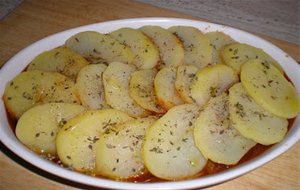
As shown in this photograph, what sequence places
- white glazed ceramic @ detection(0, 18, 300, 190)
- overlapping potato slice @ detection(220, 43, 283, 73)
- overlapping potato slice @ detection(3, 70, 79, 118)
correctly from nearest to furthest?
white glazed ceramic @ detection(0, 18, 300, 190)
overlapping potato slice @ detection(3, 70, 79, 118)
overlapping potato slice @ detection(220, 43, 283, 73)

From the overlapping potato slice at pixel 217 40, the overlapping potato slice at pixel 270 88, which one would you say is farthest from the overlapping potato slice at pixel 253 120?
the overlapping potato slice at pixel 217 40

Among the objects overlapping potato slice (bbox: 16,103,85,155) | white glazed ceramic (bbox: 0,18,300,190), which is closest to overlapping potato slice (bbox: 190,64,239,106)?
white glazed ceramic (bbox: 0,18,300,190)

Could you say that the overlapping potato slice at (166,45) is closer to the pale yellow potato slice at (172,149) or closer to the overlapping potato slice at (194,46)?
the overlapping potato slice at (194,46)

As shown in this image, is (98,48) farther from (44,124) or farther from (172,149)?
(172,149)

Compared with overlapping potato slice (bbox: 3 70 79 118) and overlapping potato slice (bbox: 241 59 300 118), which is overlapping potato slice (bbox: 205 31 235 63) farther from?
overlapping potato slice (bbox: 3 70 79 118)

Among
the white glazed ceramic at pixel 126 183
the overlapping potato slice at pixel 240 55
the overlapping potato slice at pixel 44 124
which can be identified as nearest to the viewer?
the white glazed ceramic at pixel 126 183
